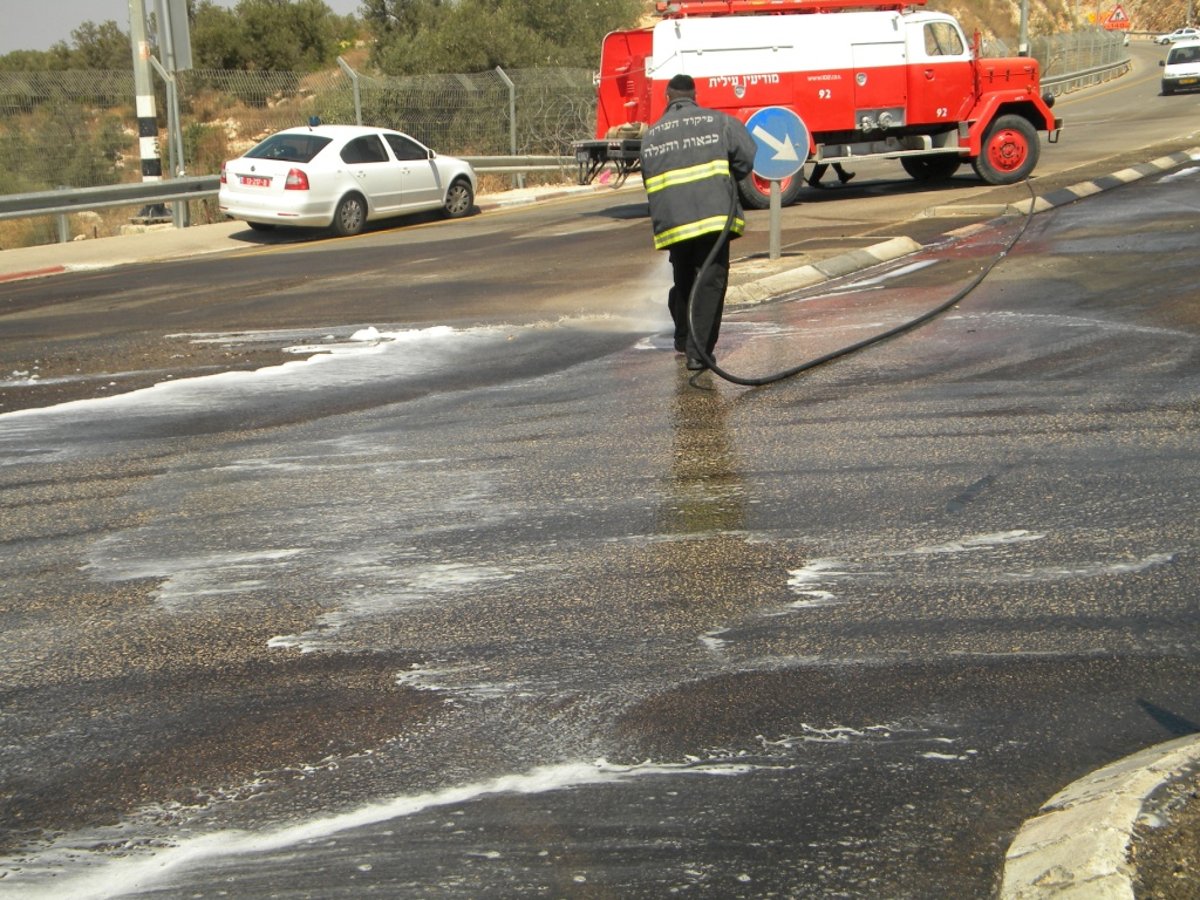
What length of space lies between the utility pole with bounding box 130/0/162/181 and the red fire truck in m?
6.70

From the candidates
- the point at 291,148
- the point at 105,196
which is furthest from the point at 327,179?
the point at 105,196

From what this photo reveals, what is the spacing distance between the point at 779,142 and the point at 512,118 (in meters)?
18.2

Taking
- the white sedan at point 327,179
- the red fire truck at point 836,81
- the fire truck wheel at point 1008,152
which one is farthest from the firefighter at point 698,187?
the fire truck wheel at point 1008,152

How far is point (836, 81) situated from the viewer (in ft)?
70.0

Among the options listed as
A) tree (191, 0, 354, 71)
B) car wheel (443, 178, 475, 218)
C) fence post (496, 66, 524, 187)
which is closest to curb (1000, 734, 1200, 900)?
car wheel (443, 178, 475, 218)

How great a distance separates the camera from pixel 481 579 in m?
5.38

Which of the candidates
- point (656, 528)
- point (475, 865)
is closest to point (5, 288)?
point (656, 528)

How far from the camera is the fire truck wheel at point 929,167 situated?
80.1ft

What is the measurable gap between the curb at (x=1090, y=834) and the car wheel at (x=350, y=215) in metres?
18.1

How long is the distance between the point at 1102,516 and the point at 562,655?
257 centimetres

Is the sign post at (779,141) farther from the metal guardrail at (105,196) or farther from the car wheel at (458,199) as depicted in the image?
the metal guardrail at (105,196)

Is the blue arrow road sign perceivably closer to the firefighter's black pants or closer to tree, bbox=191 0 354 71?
the firefighter's black pants

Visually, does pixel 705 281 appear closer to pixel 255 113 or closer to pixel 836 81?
pixel 836 81

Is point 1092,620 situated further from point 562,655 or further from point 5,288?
point 5,288
